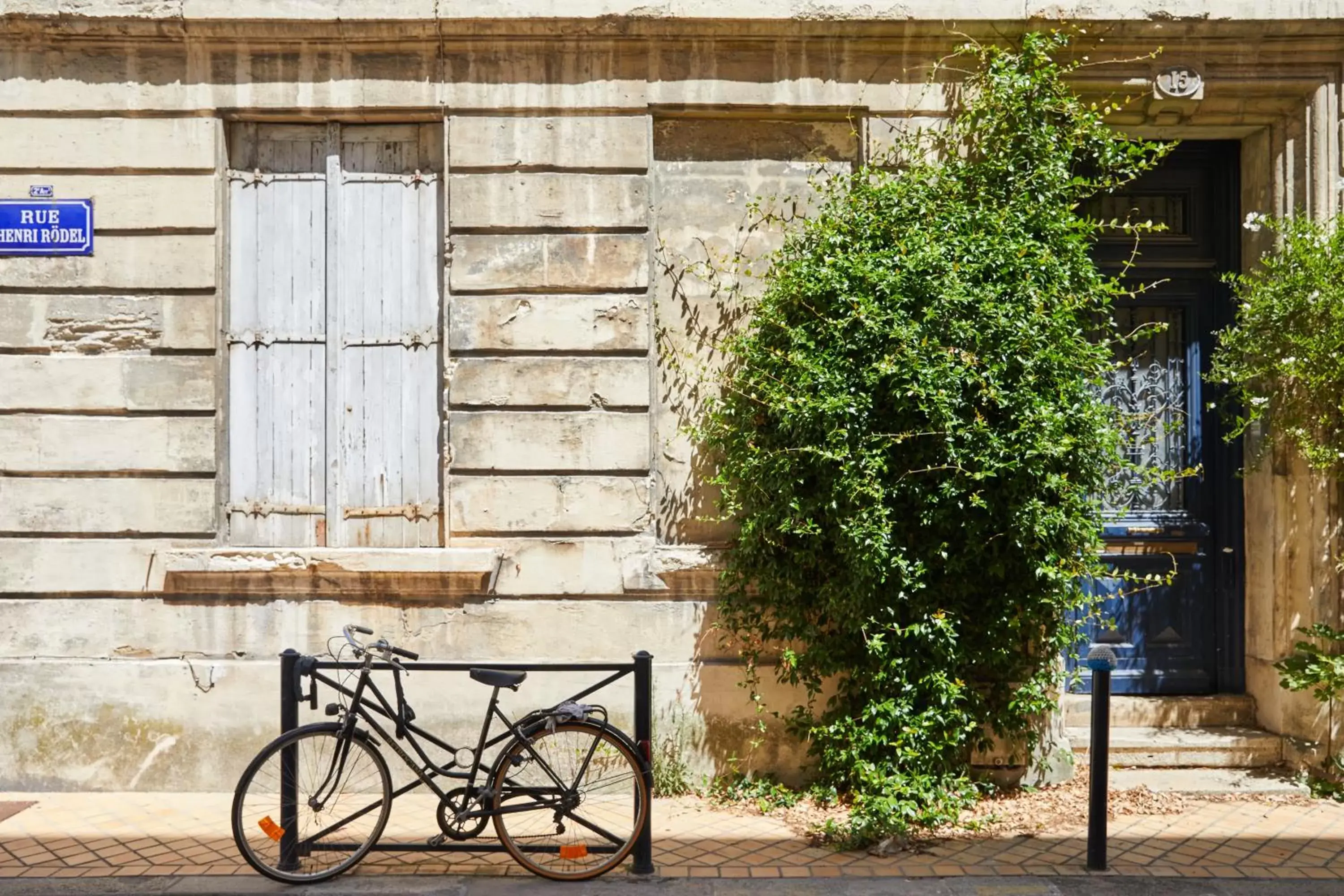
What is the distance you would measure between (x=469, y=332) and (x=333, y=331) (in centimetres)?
87

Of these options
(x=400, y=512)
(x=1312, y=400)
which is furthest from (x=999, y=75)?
(x=400, y=512)

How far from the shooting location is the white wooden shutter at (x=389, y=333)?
6.35 meters

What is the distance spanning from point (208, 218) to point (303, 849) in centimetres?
367

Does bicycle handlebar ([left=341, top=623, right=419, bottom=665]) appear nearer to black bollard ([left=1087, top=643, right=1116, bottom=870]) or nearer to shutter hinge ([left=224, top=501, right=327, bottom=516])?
shutter hinge ([left=224, top=501, right=327, bottom=516])

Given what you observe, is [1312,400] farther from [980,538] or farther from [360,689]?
[360,689]

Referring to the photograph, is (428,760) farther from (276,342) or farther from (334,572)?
(276,342)

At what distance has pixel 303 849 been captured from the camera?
15.2 feet

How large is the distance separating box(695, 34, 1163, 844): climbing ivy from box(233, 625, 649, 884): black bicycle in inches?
56.0

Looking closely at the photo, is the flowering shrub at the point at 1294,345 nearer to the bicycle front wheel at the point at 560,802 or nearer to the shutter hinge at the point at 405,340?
the bicycle front wheel at the point at 560,802

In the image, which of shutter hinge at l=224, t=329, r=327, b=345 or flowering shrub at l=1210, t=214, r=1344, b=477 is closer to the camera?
flowering shrub at l=1210, t=214, r=1344, b=477

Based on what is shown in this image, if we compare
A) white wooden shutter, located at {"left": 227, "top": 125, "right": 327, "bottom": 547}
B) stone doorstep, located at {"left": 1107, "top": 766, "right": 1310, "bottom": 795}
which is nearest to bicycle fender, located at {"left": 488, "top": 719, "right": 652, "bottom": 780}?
white wooden shutter, located at {"left": 227, "top": 125, "right": 327, "bottom": 547}

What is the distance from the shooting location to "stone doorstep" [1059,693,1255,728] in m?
6.34

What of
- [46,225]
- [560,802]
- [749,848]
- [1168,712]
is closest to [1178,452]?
[1168,712]

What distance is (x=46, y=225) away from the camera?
6164 millimetres
